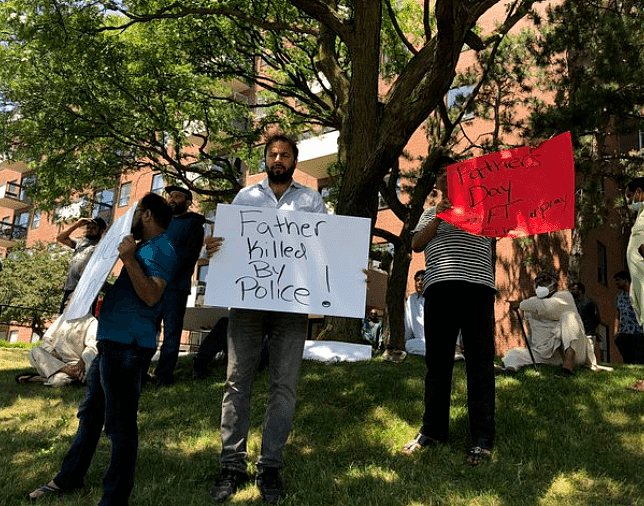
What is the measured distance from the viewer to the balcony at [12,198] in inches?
1706

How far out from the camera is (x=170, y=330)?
628cm

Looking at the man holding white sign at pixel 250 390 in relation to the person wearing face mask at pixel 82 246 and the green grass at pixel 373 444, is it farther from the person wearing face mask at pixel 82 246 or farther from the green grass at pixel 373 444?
the person wearing face mask at pixel 82 246

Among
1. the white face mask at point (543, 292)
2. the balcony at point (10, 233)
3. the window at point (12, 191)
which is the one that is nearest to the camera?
the white face mask at point (543, 292)

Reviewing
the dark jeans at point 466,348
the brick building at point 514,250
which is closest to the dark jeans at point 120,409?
the dark jeans at point 466,348

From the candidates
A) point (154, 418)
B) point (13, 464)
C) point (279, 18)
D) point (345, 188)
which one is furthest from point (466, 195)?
point (279, 18)

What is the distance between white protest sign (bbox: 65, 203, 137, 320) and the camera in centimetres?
296

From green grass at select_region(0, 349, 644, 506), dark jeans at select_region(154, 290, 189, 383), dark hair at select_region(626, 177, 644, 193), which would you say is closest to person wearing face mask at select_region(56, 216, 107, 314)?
dark jeans at select_region(154, 290, 189, 383)

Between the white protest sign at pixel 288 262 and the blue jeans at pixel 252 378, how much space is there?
6.0 inches

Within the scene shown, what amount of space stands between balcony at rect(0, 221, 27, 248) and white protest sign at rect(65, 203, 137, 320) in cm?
4437

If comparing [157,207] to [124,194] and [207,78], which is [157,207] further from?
[124,194]

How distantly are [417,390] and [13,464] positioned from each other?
3.37 metres

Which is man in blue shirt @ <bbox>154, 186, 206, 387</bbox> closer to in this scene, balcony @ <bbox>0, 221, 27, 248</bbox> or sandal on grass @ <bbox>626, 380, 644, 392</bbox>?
sandal on grass @ <bbox>626, 380, 644, 392</bbox>

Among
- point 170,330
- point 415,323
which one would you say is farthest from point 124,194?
point 170,330

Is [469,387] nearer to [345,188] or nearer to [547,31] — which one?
[345,188]
